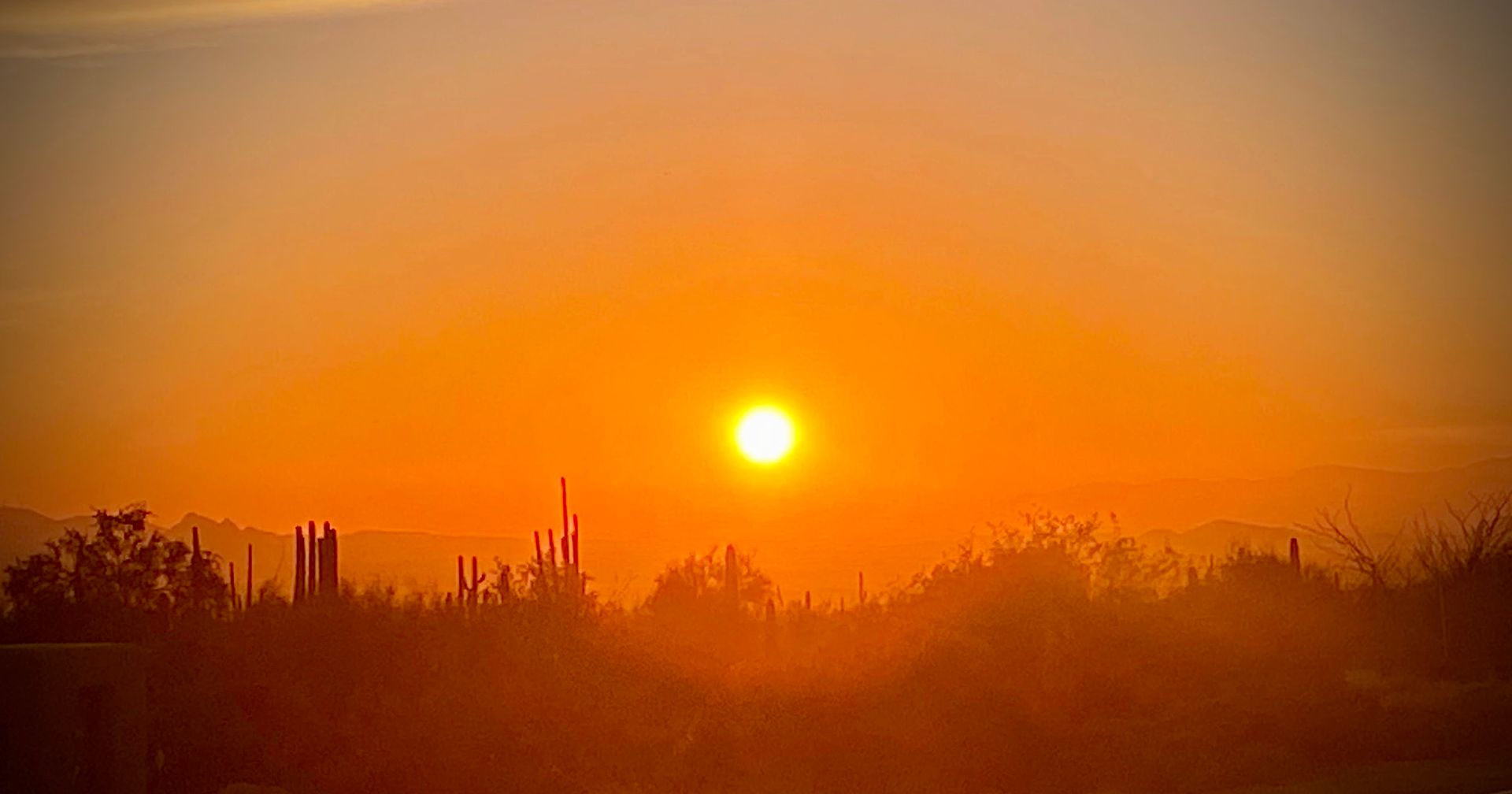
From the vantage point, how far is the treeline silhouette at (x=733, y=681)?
3416cm

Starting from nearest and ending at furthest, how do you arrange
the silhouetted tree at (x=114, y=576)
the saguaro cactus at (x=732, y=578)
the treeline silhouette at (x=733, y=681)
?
1. the treeline silhouette at (x=733, y=681)
2. the silhouetted tree at (x=114, y=576)
3. the saguaro cactus at (x=732, y=578)

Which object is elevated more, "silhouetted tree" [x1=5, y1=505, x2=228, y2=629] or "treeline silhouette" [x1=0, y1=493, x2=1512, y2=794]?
"silhouetted tree" [x1=5, y1=505, x2=228, y2=629]

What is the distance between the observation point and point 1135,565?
47531mm

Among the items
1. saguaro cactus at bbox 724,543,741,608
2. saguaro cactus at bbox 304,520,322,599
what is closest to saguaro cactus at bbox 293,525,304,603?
saguaro cactus at bbox 304,520,322,599

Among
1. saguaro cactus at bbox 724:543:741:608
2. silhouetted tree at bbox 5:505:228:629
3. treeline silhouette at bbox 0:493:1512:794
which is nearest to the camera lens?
treeline silhouette at bbox 0:493:1512:794

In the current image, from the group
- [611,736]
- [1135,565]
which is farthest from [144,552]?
[1135,565]

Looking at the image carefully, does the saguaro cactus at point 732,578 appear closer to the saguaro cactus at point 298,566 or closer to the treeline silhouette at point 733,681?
the treeline silhouette at point 733,681

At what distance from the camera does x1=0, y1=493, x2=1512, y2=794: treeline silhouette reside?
34.2m

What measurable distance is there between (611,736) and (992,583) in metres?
12.2

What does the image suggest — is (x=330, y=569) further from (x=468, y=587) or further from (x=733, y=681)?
(x=733, y=681)

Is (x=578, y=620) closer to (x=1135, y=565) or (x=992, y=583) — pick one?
(x=992, y=583)

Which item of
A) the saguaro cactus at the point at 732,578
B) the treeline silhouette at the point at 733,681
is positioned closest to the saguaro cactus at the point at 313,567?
the treeline silhouette at the point at 733,681

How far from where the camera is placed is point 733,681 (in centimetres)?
3859

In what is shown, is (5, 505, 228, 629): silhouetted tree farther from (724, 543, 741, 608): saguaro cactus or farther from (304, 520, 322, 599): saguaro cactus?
(724, 543, 741, 608): saguaro cactus
